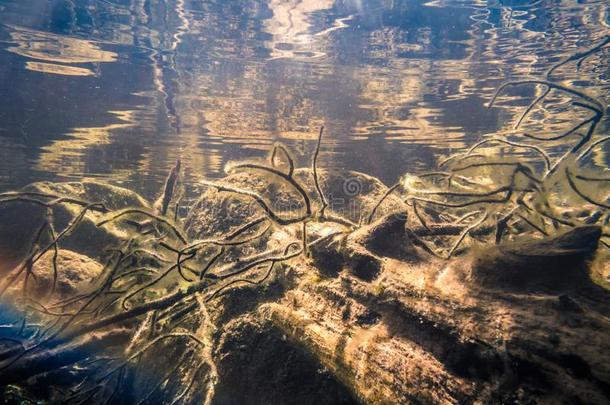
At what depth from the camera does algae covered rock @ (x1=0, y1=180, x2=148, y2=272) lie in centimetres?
641

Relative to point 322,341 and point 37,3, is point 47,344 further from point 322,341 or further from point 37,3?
point 37,3

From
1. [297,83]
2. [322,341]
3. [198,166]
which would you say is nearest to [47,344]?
[322,341]

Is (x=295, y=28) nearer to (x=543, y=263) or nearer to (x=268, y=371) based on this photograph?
(x=543, y=263)

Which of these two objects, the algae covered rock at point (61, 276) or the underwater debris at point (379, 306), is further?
the algae covered rock at point (61, 276)

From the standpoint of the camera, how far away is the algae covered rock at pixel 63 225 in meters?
6.41

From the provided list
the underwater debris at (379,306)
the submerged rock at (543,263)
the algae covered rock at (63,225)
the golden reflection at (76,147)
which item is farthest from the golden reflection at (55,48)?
the submerged rock at (543,263)

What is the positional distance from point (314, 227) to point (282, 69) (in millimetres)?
8660

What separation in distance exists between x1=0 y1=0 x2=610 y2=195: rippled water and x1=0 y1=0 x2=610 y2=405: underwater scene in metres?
0.07

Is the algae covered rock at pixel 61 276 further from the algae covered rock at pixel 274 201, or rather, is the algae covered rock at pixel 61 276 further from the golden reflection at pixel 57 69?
the golden reflection at pixel 57 69

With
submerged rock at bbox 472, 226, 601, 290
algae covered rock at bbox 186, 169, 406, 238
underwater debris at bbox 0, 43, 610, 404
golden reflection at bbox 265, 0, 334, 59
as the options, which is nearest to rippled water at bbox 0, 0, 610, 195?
golden reflection at bbox 265, 0, 334, 59

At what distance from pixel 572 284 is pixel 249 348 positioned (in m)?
2.10

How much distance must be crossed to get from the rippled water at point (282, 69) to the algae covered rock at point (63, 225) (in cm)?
293

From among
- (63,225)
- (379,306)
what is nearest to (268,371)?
(379,306)

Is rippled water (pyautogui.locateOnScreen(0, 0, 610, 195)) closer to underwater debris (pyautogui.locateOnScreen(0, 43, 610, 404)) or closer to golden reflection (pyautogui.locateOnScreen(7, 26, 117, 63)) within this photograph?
golden reflection (pyautogui.locateOnScreen(7, 26, 117, 63))
